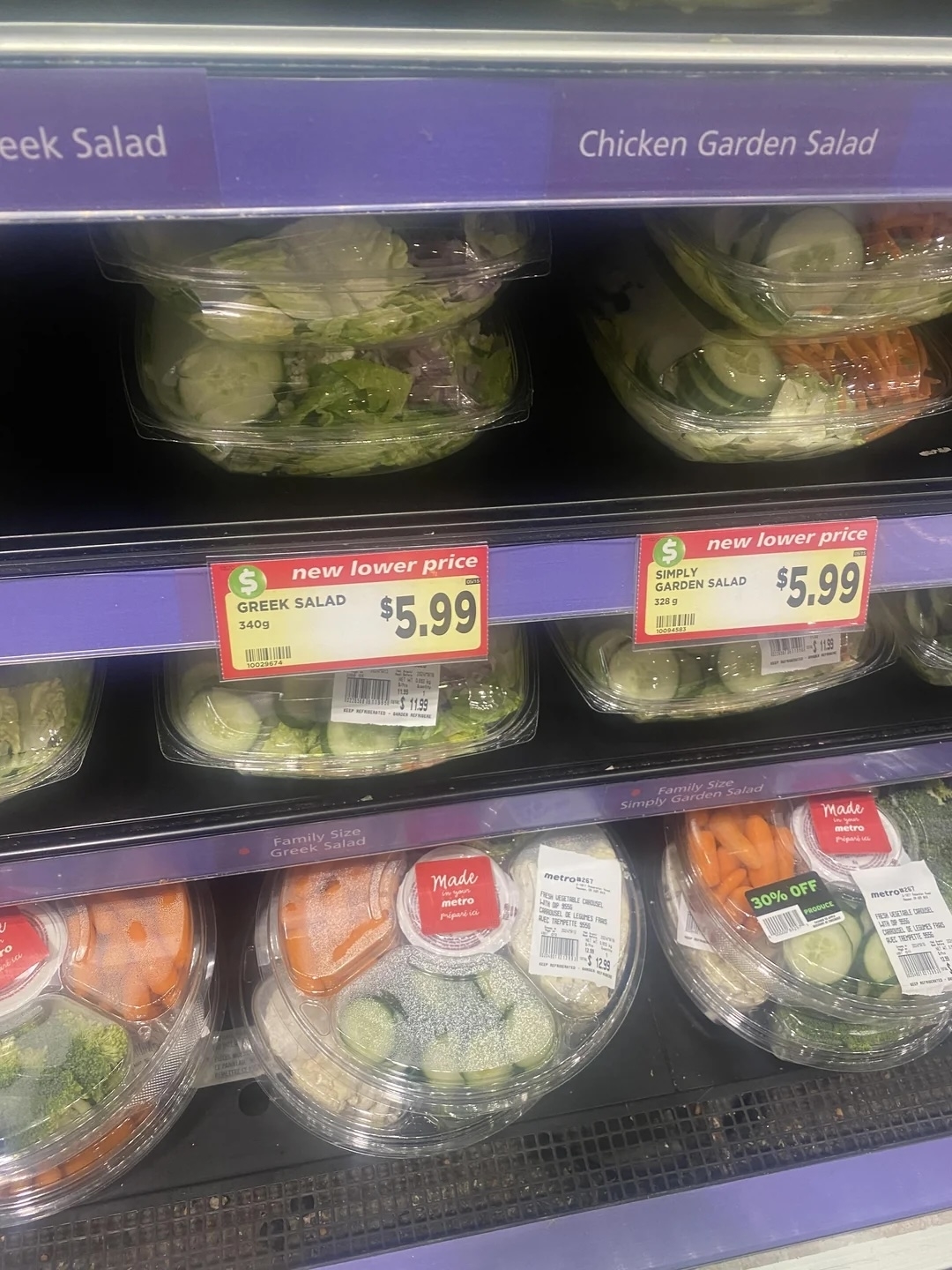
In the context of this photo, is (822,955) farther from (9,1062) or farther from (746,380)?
(9,1062)

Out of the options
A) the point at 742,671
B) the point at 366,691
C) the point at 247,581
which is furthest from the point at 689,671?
the point at 247,581

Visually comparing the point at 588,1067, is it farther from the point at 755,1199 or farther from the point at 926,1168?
→ the point at 926,1168

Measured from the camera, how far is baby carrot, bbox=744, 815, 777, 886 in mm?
1301

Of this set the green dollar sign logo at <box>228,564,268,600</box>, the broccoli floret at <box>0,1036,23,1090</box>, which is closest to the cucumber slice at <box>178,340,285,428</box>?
the green dollar sign logo at <box>228,564,268,600</box>

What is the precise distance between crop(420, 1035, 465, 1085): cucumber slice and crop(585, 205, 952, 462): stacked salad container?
78 centimetres

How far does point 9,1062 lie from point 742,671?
1.02 metres

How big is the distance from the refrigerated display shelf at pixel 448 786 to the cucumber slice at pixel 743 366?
451 millimetres

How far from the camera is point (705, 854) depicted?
133 cm

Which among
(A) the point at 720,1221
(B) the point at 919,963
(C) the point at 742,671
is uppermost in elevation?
(C) the point at 742,671

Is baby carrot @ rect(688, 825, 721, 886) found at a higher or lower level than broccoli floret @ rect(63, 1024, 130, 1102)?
lower

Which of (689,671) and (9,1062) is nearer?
(9,1062)

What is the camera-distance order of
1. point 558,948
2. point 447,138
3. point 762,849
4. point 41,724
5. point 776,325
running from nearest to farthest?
1. point 447,138
2. point 776,325
3. point 41,724
4. point 558,948
5. point 762,849

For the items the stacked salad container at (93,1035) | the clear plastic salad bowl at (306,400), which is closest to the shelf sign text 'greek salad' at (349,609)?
the clear plastic salad bowl at (306,400)

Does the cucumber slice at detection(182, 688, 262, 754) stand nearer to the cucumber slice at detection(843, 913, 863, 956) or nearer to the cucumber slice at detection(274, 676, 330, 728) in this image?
the cucumber slice at detection(274, 676, 330, 728)
